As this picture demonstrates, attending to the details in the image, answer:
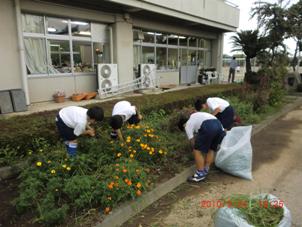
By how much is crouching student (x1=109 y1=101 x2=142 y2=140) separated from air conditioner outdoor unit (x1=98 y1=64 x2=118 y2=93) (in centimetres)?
505

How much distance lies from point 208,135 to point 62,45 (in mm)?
7007

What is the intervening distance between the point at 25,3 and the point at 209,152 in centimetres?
700

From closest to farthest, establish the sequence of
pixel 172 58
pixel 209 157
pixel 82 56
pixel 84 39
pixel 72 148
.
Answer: pixel 72 148
pixel 209 157
pixel 84 39
pixel 82 56
pixel 172 58

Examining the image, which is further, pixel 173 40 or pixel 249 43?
pixel 249 43

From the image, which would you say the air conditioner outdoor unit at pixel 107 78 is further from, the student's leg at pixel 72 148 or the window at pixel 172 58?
the student's leg at pixel 72 148

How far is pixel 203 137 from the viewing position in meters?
3.67

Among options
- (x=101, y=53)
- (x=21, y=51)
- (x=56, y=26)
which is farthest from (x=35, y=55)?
(x=101, y=53)

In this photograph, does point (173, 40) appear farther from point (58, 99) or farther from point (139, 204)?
point (139, 204)

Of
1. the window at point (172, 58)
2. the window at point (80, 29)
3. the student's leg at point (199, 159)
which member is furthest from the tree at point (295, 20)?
the student's leg at point (199, 159)

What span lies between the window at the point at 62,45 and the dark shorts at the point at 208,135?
21.3 ft

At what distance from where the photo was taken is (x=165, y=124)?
5219mm

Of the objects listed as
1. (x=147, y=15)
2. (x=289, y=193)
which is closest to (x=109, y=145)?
(x=289, y=193)

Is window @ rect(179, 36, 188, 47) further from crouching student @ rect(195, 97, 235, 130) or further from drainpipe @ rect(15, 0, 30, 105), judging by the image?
crouching student @ rect(195, 97, 235, 130)

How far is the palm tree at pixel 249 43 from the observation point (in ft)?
53.4
